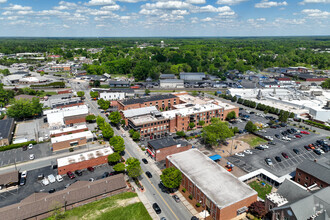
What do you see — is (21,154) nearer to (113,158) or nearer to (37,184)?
(37,184)

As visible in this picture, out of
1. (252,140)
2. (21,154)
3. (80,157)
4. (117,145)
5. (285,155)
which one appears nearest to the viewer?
(80,157)

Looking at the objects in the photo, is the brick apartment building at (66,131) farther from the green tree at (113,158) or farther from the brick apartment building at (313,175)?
the brick apartment building at (313,175)

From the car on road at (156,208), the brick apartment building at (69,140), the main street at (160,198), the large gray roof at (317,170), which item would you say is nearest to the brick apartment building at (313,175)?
the large gray roof at (317,170)

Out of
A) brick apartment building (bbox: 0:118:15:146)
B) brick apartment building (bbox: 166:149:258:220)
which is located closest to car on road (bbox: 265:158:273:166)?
brick apartment building (bbox: 166:149:258:220)

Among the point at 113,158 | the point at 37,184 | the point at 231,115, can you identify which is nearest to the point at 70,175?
the point at 37,184

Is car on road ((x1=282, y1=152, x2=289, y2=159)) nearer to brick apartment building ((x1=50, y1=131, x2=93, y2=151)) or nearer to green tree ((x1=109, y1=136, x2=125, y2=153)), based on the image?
green tree ((x1=109, y1=136, x2=125, y2=153))
